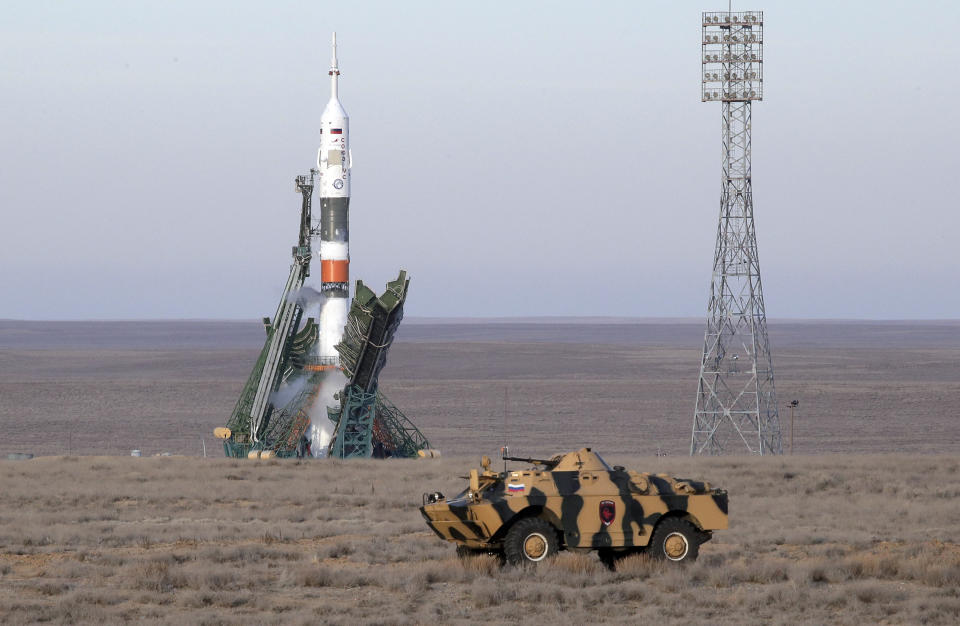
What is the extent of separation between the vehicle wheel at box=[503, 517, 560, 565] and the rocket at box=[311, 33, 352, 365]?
87.4ft

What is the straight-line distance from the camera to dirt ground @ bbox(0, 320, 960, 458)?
62281 millimetres

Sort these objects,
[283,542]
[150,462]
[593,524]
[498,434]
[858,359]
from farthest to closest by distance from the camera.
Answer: [858,359] < [498,434] < [150,462] < [283,542] < [593,524]

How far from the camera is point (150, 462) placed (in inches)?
1670

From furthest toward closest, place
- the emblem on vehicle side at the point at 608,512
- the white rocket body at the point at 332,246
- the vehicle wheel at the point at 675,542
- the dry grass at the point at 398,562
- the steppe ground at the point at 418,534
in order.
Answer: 1. the white rocket body at the point at 332,246
2. the vehicle wheel at the point at 675,542
3. the emblem on vehicle side at the point at 608,512
4. the steppe ground at the point at 418,534
5. the dry grass at the point at 398,562

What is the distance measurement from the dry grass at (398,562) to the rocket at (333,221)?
36.4ft

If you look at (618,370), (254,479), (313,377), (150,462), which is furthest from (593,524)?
(618,370)

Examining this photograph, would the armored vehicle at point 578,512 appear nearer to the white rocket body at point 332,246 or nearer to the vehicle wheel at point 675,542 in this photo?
the vehicle wheel at point 675,542

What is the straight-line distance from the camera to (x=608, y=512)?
21953 millimetres

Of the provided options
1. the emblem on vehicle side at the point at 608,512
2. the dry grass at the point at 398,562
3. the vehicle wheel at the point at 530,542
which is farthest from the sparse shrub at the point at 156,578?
the emblem on vehicle side at the point at 608,512

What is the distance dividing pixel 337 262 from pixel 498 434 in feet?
63.2

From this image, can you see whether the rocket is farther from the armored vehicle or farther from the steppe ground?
the armored vehicle

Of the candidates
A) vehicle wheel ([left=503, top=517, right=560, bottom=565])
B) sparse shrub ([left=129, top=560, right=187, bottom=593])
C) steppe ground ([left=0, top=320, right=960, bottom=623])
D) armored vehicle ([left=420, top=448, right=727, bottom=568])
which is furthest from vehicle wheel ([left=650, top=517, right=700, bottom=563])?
sparse shrub ([left=129, top=560, right=187, bottom=593])

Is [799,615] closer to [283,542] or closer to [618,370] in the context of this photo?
[283,542]

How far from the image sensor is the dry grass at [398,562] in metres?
19.4
